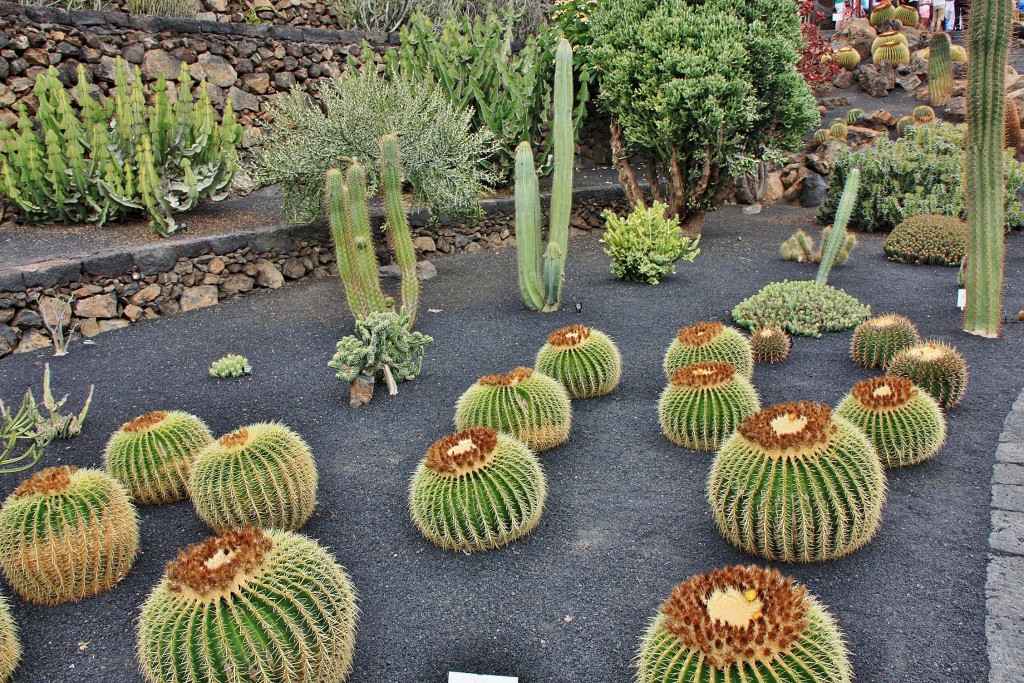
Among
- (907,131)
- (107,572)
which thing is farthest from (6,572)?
(907,131)

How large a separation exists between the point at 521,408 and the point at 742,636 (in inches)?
92.3

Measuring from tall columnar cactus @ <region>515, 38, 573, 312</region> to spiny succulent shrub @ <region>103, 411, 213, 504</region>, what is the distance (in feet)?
12.4

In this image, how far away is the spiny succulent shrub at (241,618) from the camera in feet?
7.80

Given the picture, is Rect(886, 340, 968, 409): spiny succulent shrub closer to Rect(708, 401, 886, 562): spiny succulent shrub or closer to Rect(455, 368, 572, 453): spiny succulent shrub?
Rect(708, 401, 886, 562): spiny succulent shrub

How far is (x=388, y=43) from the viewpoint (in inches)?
461

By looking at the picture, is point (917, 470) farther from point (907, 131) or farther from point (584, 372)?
point (907, 131)

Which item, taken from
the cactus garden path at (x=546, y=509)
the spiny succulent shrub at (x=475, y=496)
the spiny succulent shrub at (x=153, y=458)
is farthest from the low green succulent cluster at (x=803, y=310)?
the spiny succulent shrub at (x=153, y=458)

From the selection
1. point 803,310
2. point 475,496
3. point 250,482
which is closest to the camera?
point 475,496

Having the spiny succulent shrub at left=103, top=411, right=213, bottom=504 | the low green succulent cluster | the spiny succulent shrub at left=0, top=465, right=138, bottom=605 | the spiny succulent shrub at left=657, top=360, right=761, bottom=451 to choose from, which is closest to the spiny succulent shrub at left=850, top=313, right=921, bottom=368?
the low green succulent cluster

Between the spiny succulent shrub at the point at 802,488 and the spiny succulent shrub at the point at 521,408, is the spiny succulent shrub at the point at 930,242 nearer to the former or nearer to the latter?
the spiny succulent shrub at the point at 521,408

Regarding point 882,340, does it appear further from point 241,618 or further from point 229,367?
point 229,367

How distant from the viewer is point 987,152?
5422mm

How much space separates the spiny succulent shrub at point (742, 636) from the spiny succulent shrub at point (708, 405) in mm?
1934

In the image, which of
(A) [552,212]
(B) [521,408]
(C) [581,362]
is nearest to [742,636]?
(B) [521,408]
